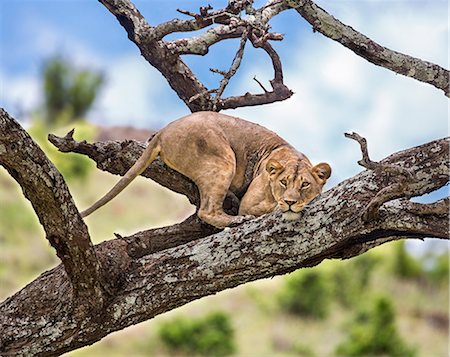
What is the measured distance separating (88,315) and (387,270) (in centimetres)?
1441

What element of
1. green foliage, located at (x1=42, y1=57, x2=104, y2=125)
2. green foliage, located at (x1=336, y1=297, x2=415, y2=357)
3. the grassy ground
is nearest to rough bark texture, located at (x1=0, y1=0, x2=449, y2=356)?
the grassy ground

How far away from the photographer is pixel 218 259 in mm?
4703

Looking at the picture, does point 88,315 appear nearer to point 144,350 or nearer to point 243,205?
point 243,205

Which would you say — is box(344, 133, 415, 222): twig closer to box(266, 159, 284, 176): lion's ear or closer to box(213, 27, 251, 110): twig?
box(266, 159, 284, 176): lion's ear

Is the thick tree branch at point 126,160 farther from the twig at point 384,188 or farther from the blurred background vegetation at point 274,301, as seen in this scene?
the blurred background vegetation at point 274,301

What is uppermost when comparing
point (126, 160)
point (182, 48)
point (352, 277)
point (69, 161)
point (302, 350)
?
point (69, 161)

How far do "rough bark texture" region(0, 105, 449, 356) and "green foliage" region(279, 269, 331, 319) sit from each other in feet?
36.9

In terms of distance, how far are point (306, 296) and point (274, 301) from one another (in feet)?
2.01

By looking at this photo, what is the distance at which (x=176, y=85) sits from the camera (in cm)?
594

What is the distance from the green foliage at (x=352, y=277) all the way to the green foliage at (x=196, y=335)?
3585 mm

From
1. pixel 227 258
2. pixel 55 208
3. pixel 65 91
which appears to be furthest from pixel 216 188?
pixel 65 91

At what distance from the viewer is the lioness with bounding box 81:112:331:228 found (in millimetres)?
4816

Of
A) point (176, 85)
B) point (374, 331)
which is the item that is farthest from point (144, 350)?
point (176, 85)

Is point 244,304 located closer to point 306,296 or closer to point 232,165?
point 306,296
